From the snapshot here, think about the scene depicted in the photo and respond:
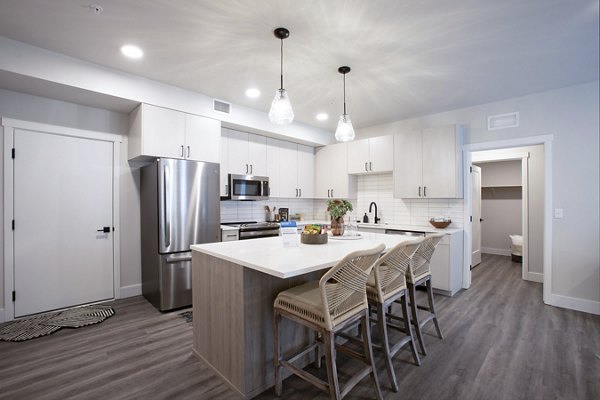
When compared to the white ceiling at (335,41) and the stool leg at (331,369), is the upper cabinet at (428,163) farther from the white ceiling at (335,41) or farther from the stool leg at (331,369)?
the stool leg at (331,369)

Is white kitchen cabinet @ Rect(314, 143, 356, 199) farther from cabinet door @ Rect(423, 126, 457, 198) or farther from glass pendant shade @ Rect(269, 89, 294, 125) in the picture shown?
glass pendant shade @ Rect(269, 89, 294, 125)

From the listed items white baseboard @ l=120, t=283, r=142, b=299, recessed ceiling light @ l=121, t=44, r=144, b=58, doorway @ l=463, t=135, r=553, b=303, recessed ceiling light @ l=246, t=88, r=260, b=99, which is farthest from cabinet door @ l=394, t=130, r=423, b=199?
white baseboard @ l=120, t=283, r=142, b=299

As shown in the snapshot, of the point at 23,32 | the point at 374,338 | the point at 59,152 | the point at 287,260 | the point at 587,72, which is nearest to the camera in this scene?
the point at 287,260

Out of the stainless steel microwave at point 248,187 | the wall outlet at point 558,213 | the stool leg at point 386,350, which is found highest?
the stainless steel microwave at point 248,187

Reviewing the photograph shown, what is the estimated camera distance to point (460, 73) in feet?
10.3

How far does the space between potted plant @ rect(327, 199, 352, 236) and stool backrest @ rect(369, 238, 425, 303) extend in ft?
2.36

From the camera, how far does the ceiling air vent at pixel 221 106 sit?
3.94 m

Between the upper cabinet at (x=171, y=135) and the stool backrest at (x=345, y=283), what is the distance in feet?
9.16

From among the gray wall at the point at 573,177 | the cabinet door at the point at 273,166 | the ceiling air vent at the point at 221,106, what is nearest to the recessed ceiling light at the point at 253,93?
the ceiling air vent at the point at 221,106

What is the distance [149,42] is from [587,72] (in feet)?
14.7

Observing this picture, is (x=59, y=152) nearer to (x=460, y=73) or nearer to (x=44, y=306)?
(x=44, y=306)

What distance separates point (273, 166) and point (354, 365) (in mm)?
3449

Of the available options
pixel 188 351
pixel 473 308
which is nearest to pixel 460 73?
pixel 473 308

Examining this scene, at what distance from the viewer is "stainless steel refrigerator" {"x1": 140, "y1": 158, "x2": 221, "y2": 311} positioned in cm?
334
